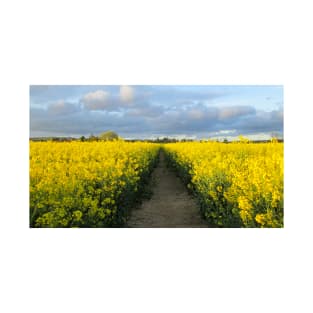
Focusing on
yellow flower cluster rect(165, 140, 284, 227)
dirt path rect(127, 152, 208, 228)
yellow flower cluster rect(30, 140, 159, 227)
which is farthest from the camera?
dirt path rect(127, 152, 208, 228)

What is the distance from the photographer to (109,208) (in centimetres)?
575

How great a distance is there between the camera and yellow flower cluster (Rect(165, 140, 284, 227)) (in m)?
5.10

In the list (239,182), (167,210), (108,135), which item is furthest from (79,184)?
(239,182)

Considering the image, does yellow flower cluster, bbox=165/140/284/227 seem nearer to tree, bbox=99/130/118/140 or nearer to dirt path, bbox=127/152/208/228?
dirt path, bbox=127/152/208/228

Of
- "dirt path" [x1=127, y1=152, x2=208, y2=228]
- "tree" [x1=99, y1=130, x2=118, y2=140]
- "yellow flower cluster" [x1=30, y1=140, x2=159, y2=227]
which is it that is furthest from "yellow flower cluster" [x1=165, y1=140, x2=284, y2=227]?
"tree" [x1=99, y1=130, x2=118, y2=140]

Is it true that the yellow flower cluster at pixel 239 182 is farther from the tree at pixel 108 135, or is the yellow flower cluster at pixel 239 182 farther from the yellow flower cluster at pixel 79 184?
the tree at pixel 108 135

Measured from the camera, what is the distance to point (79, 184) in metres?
5.58

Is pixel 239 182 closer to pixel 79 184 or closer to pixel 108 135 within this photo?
pixel 108 135

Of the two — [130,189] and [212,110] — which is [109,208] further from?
[212,110]

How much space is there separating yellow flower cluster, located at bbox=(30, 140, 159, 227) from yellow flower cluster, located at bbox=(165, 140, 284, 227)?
39.0 inches
